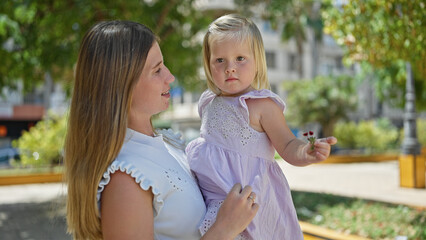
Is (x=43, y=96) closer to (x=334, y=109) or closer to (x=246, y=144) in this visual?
(x=334, y=109)

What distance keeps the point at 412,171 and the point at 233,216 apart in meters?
10.2

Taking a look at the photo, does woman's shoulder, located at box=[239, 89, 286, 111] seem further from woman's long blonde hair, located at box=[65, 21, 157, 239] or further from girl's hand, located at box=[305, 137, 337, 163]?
woman's long blonde hair, located at box=[65, 21, 157, 239]

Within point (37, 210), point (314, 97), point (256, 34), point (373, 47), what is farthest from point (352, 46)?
point (314, 97)

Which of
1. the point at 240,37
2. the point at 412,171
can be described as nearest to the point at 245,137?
the point at 240,37

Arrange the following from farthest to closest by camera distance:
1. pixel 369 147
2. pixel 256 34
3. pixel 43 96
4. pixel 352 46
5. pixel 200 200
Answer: pixel 43 96 < pixel 369 147 < pixel 352 46 < pixel 256 34 < pixel 200 200

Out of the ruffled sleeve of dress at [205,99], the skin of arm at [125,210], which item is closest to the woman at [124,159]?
the skin of arm at [125,210]

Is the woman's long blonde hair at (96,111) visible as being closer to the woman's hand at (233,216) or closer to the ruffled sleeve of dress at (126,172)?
the ruffled sleeve of dress at (126,172)

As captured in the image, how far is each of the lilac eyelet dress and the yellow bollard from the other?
963 cm

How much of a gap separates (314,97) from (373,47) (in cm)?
1816

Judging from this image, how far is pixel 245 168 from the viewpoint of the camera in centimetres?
186

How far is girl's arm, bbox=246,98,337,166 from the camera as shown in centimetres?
162

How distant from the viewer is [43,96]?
32219 mm

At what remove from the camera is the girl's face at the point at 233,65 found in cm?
194

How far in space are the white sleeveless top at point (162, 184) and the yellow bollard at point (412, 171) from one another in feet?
32.8
